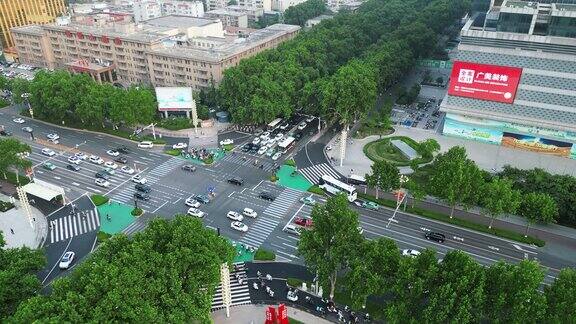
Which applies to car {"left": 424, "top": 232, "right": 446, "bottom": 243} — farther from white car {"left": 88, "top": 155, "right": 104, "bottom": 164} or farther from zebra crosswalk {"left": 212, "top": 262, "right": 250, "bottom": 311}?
white car {"left": 88, "top": 155, "right": 104, "bottom": 164}

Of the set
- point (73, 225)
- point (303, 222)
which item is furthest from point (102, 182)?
point (303, 222)

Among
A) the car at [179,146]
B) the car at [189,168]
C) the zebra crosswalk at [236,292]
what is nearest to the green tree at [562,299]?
the zebra crosswalk at [236,292]

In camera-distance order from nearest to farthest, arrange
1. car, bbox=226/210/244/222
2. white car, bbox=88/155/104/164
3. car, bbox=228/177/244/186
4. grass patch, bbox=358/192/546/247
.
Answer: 1. grass patch, bbox=358/192/546/247
2. car, bbox=226/210/244/222
3. car, bbox=228/177/244/186
4. white car, bbox=88/155/104/164

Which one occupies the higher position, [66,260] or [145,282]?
[145,282]

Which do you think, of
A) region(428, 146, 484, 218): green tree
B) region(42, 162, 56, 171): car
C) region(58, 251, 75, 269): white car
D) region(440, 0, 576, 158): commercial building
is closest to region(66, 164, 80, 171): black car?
region(42, 162, 56, 171): car

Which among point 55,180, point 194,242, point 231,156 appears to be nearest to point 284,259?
point 194,242

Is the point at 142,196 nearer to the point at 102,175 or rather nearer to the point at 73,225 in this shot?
the point at 73,225
